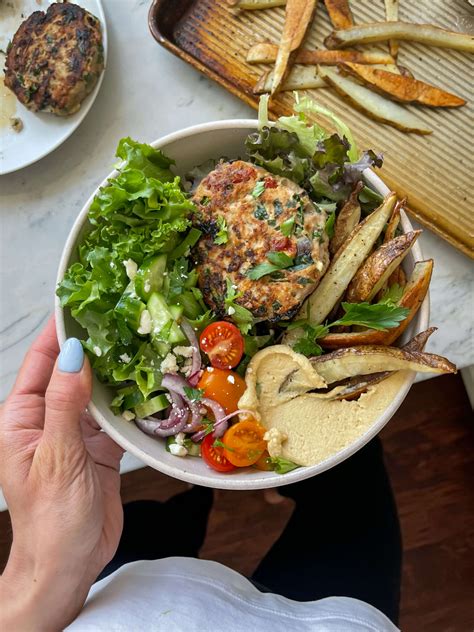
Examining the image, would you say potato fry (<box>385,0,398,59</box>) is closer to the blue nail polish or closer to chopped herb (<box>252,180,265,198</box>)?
chopped herb (<box>252,180,265,198</box>)

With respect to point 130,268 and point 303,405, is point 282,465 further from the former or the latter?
point 130,268

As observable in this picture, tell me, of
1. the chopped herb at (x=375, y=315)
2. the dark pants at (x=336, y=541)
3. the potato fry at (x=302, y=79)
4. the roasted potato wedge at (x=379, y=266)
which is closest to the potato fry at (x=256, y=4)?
the potato fry at (x=302, y=79)

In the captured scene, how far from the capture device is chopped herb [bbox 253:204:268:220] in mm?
1428

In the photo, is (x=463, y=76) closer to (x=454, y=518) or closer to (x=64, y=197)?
(x=64, y=197)

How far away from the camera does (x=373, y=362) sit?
1378 millimetres

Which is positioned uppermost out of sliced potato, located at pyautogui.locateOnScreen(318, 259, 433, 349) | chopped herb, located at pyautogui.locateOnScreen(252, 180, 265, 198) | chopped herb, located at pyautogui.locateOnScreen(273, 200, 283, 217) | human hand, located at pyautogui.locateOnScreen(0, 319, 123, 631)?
chopped herb, located at pyautogui.locateOnScreen(252, 180, 265, 198)

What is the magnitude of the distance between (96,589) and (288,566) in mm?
773

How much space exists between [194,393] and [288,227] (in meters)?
0.43

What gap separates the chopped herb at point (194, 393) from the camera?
144 centimetres

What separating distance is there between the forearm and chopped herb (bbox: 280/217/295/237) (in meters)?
1.03

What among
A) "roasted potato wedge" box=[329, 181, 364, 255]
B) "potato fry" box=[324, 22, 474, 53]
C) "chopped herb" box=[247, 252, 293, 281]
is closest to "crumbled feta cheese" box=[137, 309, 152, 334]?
"chopped herb" box=[247, 252, 293, 281]

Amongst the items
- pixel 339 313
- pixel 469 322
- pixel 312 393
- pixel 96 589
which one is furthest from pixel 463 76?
pixel 96 589

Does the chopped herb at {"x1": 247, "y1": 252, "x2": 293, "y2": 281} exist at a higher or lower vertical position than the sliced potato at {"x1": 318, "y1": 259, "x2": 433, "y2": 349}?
higher

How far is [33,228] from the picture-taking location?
208cm
